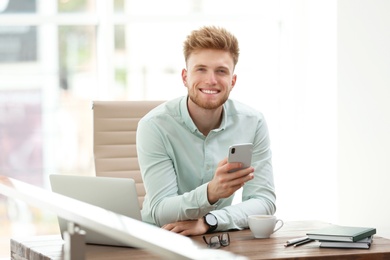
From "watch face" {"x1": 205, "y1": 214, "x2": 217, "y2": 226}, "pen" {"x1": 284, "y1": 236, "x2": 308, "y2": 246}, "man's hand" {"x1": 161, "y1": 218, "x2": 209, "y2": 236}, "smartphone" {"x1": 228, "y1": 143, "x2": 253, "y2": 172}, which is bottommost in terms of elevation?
"pen" {"x1": 284, "y1": 236, "x2": 308, "y2": 246}

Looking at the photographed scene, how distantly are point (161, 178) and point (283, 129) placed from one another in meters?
3.11

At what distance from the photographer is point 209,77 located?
2875 millimetres

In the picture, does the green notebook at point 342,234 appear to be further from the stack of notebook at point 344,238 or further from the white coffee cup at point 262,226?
the white coffee cup at point 262,226

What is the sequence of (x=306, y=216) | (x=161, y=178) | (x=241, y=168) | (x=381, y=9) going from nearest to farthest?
(x=241, y=168) < (x=161, y=178) < (x=381, y=9) < (x=306, y=216)

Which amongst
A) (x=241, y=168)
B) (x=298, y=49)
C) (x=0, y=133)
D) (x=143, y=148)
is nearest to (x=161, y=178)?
(x=143, y=148)

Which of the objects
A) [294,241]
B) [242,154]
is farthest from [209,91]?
[294,241]

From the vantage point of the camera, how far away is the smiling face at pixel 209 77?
9.39 feet

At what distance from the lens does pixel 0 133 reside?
525cm

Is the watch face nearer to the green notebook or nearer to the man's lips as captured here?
the green notebook

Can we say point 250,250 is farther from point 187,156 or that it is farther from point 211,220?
point 187,156

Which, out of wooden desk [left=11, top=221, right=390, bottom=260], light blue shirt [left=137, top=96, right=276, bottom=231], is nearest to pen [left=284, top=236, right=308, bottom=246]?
wooden desk [left=11, top=221, right=390, bottom=260]

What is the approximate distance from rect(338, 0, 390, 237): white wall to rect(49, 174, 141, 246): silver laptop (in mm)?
3145

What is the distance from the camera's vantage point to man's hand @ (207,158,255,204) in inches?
97.3

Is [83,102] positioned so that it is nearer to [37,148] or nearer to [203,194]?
[37,148]
